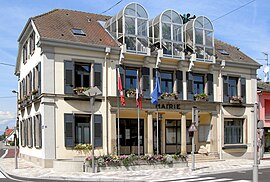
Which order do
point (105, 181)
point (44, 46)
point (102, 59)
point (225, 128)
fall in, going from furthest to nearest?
point (225, 128) < point (102, 59) < point (44, 46) < point (105, 181)

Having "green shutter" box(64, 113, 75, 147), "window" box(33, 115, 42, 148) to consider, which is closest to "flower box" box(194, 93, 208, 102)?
"green shutter" box(64, 113, 75, 147)

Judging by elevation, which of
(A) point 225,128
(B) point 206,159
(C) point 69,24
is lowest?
(B) point 206,159

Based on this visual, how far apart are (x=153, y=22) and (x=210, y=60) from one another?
508cm

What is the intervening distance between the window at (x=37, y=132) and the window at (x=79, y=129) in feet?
5.51

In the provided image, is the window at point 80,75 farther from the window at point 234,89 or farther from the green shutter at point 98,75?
the window at point 234,89

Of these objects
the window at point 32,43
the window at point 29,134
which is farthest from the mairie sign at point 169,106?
the window at point 32,43

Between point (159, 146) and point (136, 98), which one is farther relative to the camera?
point (159, 146)

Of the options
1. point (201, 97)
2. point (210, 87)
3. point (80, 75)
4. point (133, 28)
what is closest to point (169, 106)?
point (201, 97)

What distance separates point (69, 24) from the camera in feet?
84.8

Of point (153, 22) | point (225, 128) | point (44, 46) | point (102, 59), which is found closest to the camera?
point (44, 46)

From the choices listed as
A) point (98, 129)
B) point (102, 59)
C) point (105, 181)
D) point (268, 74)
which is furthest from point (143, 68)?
point (268, 74)

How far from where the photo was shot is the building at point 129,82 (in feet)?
74.9

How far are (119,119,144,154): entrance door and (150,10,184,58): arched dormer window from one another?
18.3ft

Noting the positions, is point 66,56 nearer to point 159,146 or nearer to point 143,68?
point 143,68
